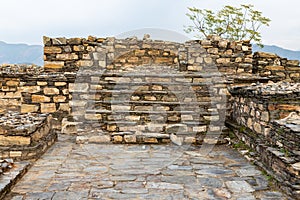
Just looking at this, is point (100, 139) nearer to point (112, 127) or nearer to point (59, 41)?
point (112, 127)

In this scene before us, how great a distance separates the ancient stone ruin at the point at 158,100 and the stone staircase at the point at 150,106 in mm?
20

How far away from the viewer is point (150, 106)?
639cm

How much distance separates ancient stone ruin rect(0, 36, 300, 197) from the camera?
14.9ft

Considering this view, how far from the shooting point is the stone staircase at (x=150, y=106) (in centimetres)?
595

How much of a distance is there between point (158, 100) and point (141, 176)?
2.83m

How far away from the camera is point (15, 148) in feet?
14.8

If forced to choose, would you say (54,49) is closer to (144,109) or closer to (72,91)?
(72,91)

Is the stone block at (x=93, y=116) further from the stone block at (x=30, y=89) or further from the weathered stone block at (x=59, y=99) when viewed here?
the stone block at (x=30, y=89)

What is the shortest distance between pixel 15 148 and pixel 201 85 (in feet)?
13.0

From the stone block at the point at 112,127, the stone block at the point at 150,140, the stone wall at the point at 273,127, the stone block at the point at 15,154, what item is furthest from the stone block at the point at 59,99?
the stone wall at the point at 273,127

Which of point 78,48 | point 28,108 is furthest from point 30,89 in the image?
point 78,48

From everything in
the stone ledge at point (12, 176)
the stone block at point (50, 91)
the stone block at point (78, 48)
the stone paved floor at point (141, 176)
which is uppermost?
the stone block at point (78, 48)

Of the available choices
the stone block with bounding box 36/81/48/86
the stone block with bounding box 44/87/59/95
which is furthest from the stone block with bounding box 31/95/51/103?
the stone block with bounding box 36/81/48/86

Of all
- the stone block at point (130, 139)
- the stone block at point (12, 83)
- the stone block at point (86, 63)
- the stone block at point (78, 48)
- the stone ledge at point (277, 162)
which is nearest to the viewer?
the stone ledge at point (277, 162)
